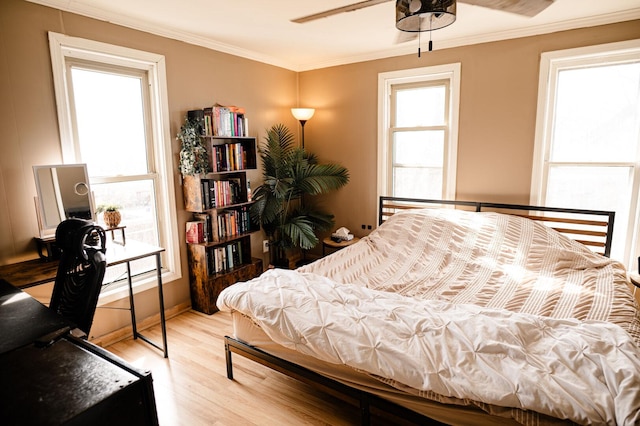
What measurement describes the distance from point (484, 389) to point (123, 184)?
Result: 9.48 feet

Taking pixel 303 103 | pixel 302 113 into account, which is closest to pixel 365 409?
pixel 302 113

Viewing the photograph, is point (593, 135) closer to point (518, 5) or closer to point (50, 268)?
point (518, 5)

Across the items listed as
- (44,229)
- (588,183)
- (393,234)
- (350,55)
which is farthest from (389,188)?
(44,229)

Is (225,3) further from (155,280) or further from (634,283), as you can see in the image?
(634,283)

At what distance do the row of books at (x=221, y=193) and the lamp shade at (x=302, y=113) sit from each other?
3.85 feet

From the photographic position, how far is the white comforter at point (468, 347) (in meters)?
1.30

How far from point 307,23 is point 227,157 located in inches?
53.5

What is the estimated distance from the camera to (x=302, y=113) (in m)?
4.27

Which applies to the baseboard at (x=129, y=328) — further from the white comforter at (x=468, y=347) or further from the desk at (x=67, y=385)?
the desk at (x=67, y=385)

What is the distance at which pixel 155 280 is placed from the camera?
3.12 meters

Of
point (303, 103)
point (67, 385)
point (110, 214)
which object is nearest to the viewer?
point (67, 385)

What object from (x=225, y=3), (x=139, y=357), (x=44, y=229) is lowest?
(x=139, y=357)

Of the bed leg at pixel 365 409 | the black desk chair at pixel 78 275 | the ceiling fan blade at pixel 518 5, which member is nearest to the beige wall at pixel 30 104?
the black desk chair at pixel 78 275

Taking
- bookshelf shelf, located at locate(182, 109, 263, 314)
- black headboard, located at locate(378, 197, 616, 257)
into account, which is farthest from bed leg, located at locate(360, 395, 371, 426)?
black headboard, located at locate(378, 197, 616, 257)
